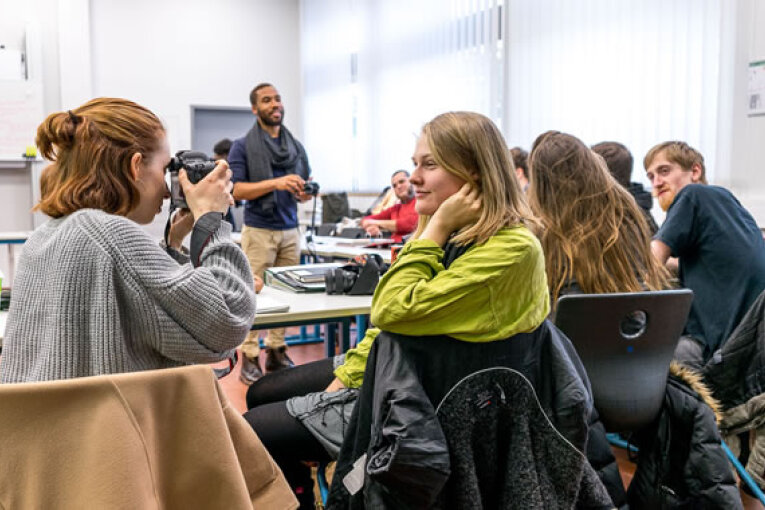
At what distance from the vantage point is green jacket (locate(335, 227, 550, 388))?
3.75 feet

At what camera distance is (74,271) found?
3.44ft

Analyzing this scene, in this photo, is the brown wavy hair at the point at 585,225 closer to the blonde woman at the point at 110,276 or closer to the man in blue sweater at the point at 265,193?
the blonde woman at the point at 110,276

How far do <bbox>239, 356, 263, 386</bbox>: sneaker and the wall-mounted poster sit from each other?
285 cm

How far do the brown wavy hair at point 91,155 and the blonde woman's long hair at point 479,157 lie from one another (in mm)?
578

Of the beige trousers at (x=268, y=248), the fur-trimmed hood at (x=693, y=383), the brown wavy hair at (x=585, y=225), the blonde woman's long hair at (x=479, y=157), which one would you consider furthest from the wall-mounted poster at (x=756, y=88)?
the blonde woman's long hair at (x=479, y=157)

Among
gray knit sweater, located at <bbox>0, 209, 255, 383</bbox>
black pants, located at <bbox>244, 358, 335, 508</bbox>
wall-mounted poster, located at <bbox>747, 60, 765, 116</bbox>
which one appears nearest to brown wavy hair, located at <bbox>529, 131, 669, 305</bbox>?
black pants, located at <bbox>244, 358, 335, 508</bbox>

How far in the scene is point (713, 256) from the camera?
2.22 metres

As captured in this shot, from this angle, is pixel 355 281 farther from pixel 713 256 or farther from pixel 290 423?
pixel 713 256

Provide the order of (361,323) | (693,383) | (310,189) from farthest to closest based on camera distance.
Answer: (310,189) < (361,323) < (693,383)

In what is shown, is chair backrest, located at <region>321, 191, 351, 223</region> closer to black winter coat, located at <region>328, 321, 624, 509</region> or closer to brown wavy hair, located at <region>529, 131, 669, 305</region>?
brown wavy hair, located at <region>529, 131, 669, 305</region>

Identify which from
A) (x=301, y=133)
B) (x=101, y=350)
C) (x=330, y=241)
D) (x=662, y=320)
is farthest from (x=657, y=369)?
(x=301, y=133)

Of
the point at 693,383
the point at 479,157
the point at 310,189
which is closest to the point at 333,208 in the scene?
the point at 310,189

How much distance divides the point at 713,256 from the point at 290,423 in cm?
154

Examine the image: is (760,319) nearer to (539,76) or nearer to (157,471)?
(157,471)
